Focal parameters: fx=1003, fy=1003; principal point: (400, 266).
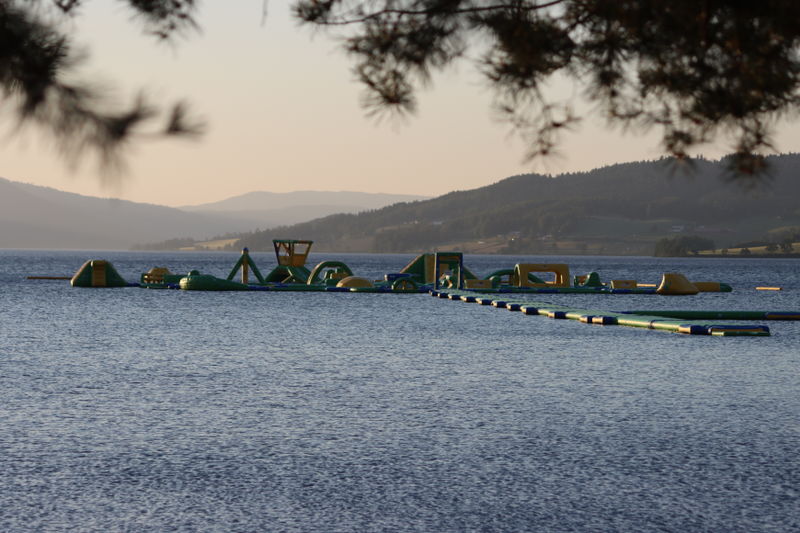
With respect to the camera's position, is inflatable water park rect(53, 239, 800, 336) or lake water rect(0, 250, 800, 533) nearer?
lake water rect(0, 250, 800, 533)

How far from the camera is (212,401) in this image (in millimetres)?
14570

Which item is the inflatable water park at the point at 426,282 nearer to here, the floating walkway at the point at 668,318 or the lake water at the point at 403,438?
the floating walkway at the point at 668,318

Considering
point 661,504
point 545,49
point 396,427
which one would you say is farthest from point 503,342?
point 545,49

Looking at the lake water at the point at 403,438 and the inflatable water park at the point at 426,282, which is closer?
the lake water at the point at 403,438

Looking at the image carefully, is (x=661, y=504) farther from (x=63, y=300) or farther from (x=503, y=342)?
(x=63, y=300)

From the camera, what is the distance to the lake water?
8.09 m

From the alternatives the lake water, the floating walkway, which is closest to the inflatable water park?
the floating walkway

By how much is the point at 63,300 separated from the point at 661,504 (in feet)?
175

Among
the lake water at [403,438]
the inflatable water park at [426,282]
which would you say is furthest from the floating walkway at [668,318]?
the inflatable water park at [426,282]

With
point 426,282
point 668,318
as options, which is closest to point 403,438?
point 668,318

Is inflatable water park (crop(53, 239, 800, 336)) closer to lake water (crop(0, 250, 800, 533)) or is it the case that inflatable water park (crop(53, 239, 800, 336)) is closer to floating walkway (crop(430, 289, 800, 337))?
floating walkway (crop(430, 289, 800, 337))

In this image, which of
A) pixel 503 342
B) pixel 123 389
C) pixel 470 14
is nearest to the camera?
pixel 470 14

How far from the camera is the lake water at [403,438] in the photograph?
8086 mm

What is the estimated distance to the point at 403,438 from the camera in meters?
11.5
